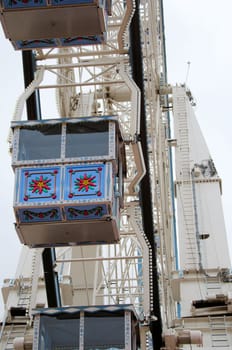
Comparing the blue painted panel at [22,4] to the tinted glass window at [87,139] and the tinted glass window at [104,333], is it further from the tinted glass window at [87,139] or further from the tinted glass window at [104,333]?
the tinted glass window at [104,333]

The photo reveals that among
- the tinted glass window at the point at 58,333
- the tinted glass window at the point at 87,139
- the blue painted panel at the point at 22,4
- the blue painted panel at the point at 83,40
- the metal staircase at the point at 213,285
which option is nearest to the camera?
the tinted glass window at the point at 58,333

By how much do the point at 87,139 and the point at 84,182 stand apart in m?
0.83

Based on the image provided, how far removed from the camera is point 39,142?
16312 millimetres

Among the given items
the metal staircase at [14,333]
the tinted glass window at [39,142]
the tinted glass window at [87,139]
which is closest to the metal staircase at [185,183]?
the metal staircase at [14,333]

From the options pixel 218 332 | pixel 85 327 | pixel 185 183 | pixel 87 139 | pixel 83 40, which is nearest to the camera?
pixel 85 327

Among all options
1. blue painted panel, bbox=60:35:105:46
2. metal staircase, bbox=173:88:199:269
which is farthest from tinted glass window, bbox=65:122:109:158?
metal staircase, bbox=173:88:199:269

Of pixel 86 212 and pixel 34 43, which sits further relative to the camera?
pixel 34 43

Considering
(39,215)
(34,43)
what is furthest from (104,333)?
(34,43)

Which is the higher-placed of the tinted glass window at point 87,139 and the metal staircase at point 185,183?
the metal staircase at point 185,183

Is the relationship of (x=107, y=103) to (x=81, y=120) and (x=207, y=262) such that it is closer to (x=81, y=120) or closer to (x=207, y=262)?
(x=207, y=262)

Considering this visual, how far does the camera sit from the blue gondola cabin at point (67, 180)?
15.8 metres

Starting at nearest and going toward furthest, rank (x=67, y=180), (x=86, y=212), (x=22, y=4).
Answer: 1. (x=86, y=212)
2. (x=67, y=180)
3. (x=22, y=4)

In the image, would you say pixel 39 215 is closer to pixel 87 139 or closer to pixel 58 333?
pixel 87 139

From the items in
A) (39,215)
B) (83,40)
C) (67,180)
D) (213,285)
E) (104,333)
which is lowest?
(104,333)
